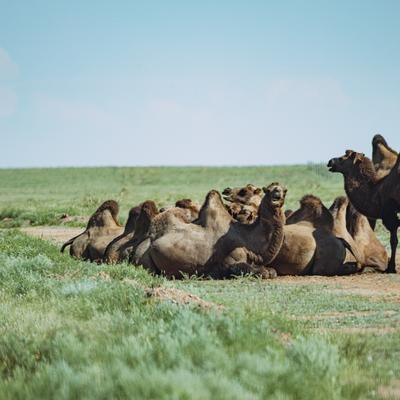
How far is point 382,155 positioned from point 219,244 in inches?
238

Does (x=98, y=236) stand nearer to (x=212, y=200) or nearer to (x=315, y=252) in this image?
(x=212, y=200)

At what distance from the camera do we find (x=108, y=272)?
43.7ft

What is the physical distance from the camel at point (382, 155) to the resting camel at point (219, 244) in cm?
486

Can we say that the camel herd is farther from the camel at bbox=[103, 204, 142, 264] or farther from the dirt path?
the dirt path

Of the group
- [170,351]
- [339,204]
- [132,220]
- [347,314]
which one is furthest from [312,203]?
[170,351]

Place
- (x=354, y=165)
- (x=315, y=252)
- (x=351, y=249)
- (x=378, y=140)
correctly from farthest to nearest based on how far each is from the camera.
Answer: (x=378, y=140) → (x=354, y=165) → (x=351, y=249) → (x=315, y=252)

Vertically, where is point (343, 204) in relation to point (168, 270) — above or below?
above

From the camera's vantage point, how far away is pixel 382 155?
19281mm

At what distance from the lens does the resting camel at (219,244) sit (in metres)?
14.8

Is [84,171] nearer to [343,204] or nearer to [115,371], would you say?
[343,204]

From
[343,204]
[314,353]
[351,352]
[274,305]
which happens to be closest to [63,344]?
[314,353]

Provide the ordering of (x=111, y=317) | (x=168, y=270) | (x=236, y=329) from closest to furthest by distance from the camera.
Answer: (x=236, y=329)
(x=111, y=317)
(x=168, y=270)

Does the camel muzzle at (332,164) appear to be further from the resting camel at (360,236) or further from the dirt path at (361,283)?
the dirt path at (361,283)

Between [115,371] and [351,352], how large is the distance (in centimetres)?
245
